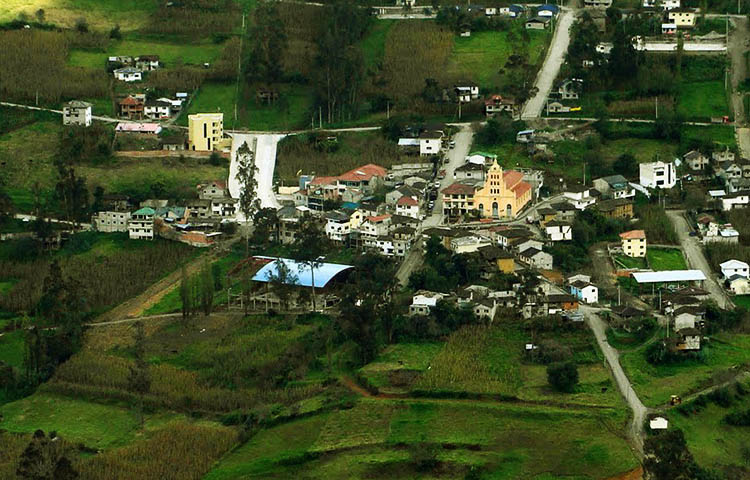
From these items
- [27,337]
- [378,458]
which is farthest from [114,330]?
[378,458]

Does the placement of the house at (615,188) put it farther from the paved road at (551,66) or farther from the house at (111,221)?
the house at (111,221)

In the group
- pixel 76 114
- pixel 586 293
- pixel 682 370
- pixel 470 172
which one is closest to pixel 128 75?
pixel 76 114

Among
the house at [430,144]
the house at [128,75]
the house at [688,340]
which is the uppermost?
the house at [128,75]

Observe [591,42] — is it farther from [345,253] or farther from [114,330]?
[114,330]

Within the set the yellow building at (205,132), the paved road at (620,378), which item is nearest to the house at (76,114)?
the yellow building at (205,132)

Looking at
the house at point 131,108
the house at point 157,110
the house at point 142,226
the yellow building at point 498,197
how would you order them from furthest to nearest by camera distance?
1. the house at point 157,110
2. the house at point 131,108
3. the house at point 142,226
4. the yellow building at point 498,197

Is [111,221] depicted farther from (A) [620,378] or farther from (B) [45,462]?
(A) [620,378]

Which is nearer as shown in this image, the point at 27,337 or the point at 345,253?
the point at 27,337
